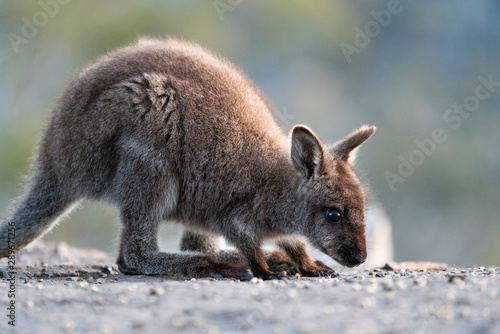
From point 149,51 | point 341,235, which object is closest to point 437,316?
point 341,235

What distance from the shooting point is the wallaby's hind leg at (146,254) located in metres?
6.47

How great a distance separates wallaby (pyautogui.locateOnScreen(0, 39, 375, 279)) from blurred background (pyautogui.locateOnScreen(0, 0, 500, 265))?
1103 cm

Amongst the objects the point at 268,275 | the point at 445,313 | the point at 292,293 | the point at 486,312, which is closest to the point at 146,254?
the point at 268,275

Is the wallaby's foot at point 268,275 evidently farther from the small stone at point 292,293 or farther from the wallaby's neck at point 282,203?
the small stone at point 292,293

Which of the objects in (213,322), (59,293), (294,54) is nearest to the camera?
(213,322)

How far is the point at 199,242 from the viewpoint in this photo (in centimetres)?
751

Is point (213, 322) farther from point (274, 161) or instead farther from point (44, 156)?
point (44, 156)

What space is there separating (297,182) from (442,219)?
13659 mm

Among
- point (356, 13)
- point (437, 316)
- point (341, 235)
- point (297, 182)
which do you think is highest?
point (356, 13)

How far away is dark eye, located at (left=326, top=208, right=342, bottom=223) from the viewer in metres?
6.39

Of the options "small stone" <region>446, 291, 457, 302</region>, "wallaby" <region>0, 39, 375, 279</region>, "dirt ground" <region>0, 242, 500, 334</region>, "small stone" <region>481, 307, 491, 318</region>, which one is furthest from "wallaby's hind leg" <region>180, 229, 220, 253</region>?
"small stone" <region>481, 307, 491, 318</region>

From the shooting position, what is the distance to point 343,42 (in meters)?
21.7

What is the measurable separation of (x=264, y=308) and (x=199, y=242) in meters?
3.44

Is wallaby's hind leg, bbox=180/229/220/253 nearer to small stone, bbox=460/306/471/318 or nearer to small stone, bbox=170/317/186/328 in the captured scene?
small stone, bbox=170/317/186/328
